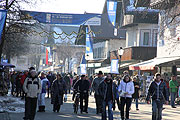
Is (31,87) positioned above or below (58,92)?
above

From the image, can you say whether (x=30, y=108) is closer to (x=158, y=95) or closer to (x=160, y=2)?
(x=158, y=95)

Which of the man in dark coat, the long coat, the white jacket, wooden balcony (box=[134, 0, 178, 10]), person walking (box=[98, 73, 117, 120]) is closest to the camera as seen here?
person walking (box=[98, 73, 117, 120])

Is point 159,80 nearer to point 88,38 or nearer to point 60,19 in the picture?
point 60,19

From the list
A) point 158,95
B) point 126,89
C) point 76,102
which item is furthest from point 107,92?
point 76,102

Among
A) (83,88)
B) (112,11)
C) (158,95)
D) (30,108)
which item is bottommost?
(30,108)

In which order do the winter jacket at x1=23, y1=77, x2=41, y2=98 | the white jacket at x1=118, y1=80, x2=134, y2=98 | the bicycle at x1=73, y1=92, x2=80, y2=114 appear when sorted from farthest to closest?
the bicycle at x1=73, y1=92, x2=80, y2=114 → the white jacket at x1=118, y1=80, x2=134, y2=98 → the winter jacket at x1=23, y1=77, x2=41, y2=98

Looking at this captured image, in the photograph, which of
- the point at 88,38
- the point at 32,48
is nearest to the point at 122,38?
the point at 88,38

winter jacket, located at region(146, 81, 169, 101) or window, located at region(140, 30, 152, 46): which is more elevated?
window, located at region(140, 30, 152, 46)

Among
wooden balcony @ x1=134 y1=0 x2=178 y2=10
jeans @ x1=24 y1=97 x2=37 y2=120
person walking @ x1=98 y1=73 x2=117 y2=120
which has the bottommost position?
jeans @ x1=24 y1=97 x2=37 y2=120

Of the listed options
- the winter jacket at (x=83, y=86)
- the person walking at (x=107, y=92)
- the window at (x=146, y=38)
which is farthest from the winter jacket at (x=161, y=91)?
the window at (x=146, y=38)

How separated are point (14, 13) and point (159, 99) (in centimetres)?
1010

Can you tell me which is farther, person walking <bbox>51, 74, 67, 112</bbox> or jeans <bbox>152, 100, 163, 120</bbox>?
person walking <bbox>51, 74, 67, 112</bbox>

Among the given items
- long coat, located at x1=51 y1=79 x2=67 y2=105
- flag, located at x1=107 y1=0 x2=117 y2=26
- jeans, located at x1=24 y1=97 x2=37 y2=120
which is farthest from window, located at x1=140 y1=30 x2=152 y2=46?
jeans, located at x1=24 y1=97 x2=37 y2=120

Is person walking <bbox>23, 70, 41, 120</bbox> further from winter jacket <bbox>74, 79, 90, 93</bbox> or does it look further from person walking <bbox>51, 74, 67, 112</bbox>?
winter jacket <bbox>74, 79, 90, 93</bbox>
